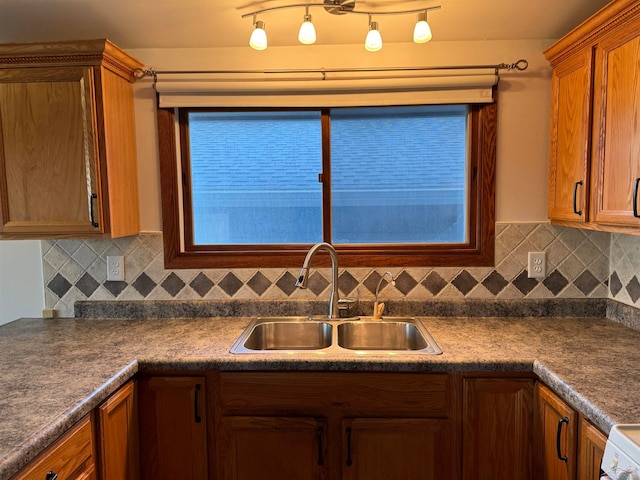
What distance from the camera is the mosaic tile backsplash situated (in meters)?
2.00

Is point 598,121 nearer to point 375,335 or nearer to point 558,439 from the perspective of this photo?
point 558,439

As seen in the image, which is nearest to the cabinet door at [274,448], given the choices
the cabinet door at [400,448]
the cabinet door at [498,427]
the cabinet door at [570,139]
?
the cabinet door at [400,448]

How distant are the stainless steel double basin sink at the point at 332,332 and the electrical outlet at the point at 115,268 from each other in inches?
27.8

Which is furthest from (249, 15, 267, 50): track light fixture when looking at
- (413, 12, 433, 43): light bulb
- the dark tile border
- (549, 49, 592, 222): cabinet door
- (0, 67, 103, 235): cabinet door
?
(549, 49, 592, 222): cabinet door

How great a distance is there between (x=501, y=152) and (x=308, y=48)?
103 cm

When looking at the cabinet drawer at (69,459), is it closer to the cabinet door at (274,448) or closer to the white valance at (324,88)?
the cabinet door at (274,448)

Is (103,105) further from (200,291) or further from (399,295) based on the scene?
(399,295)

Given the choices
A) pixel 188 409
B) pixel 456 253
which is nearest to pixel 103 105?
pixel 188 409

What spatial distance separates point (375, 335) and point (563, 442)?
0.84 m

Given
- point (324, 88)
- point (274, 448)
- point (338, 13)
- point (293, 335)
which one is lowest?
point (274, 448)

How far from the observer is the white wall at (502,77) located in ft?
6.43

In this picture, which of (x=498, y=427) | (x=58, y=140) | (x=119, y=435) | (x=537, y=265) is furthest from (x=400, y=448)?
(x=58, y=140)

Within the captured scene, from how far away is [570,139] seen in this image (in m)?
1.76

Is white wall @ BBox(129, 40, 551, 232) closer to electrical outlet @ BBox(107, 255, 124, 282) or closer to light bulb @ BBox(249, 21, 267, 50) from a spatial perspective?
light bulb @ BBox(249, 21, 267, 50)
